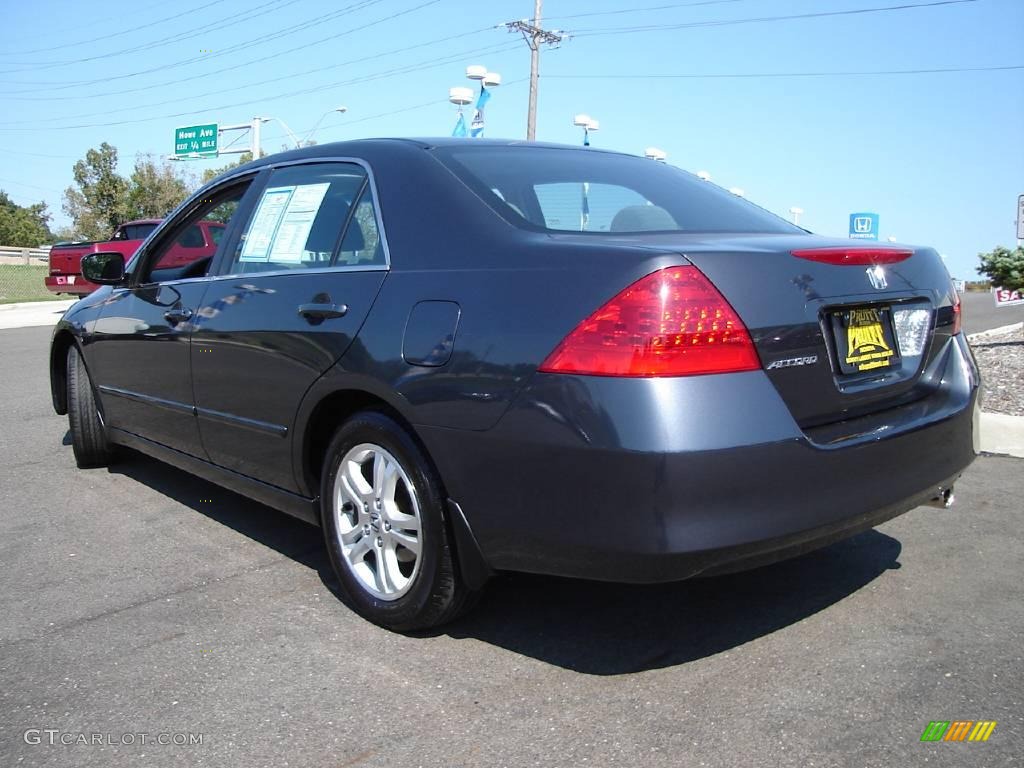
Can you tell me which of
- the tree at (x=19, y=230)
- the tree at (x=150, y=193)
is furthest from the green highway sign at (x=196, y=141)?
the tree at (x=19, y=230)

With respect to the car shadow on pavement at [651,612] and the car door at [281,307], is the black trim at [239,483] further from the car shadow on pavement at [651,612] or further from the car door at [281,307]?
the car shadow on pavement at [651,612]

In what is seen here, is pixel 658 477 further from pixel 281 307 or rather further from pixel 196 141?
pixel 196 141

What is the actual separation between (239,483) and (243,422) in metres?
0.31

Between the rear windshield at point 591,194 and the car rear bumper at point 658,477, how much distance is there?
28.5 inches

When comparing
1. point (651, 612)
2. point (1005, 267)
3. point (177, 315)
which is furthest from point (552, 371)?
point (1005, 267)

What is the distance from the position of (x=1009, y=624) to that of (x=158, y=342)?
360 centimetres

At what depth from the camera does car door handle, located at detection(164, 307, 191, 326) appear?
407 cm

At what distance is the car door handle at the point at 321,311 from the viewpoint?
3180 millimetres

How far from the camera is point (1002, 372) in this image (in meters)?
9.27

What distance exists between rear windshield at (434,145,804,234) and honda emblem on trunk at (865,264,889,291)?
20.9 inches

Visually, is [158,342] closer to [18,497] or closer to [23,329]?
[18,497]

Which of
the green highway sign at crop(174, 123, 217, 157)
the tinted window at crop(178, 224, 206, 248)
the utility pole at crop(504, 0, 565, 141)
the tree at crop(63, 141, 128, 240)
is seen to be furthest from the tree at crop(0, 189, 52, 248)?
the tinted window at crop(178, 224, 206, 248)

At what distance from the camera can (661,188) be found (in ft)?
12.0

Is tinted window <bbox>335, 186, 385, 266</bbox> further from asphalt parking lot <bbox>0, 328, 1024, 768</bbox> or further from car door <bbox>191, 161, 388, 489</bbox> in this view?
asphalt parking lot <bbox>0, 328, 1024, 768</bbox>
